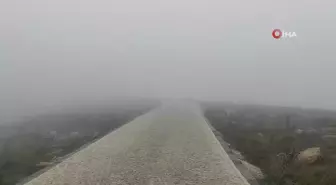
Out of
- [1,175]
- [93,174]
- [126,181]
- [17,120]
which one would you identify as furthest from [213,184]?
[17,120]

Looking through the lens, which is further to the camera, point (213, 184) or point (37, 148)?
point (37, 148)

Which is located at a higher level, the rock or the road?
the road

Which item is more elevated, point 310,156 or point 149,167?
point 149,167

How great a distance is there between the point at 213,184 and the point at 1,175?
12626 mm

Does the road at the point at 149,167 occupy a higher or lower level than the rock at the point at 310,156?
higher

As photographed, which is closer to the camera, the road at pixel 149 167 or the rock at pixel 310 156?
the road at pixel 149 167

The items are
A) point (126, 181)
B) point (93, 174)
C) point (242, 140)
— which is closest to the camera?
point (126, 181)

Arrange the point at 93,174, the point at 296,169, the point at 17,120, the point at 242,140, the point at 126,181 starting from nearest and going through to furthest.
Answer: the point at 126,181
the point at 93,174
the point at 296,169
the point at 242,140
the point at 17,120

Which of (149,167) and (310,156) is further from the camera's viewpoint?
(310,156)

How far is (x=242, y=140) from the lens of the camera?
4756 cm

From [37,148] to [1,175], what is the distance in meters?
17.3

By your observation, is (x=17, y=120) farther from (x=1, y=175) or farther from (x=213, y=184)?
(x=213, y=184)

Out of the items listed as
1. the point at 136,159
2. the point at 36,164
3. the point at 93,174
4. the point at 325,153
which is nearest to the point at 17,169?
the point at 36,164

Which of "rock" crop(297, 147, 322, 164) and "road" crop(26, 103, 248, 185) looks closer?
"road" crop(26, 103, 248, 185)
